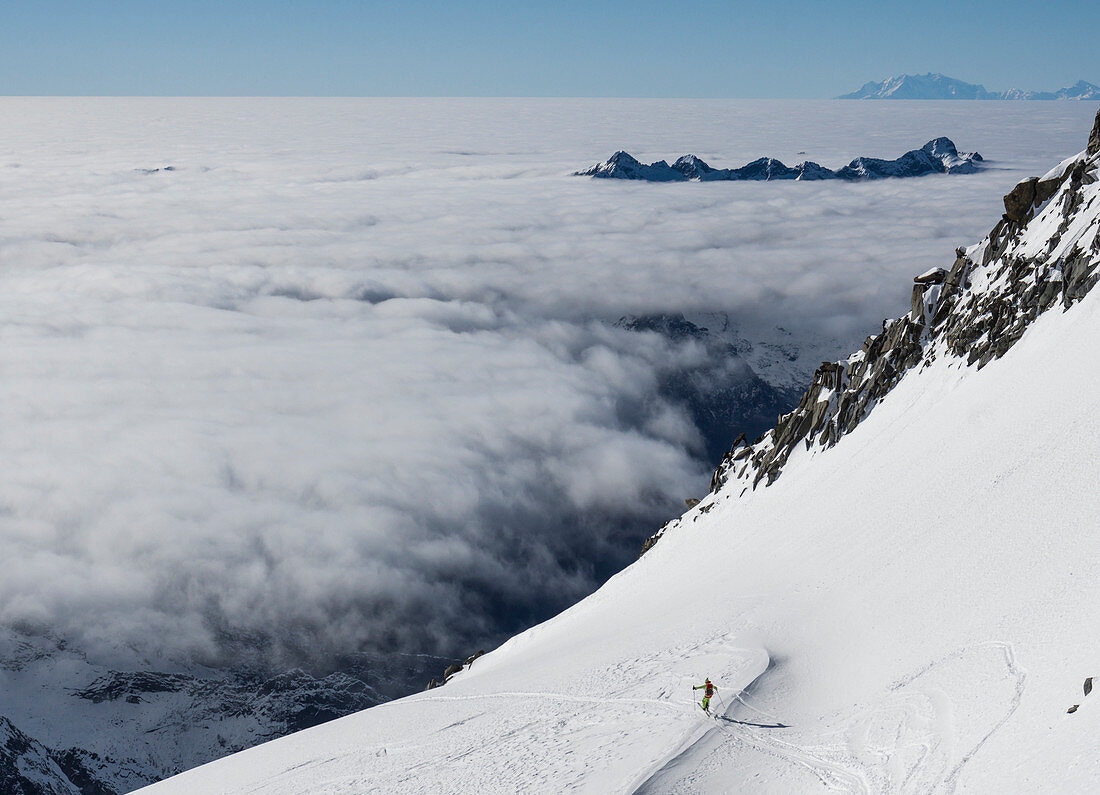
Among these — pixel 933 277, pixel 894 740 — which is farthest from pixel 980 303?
pixel 894 740

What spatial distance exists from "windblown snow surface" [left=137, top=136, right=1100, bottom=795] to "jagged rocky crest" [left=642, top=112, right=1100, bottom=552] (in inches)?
71.8

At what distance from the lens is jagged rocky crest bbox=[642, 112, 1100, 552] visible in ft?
183

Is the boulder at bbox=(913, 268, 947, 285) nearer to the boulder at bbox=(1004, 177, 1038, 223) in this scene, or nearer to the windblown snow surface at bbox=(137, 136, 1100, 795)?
the boulder at bbox=(1004, 177, 1038, 223)

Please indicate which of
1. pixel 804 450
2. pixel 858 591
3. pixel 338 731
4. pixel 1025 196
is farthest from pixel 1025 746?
pixel 1025 196

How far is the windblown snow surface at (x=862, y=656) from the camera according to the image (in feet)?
83.3

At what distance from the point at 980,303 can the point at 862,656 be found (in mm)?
39808

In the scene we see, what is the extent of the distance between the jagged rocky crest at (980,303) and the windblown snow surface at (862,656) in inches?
71.8

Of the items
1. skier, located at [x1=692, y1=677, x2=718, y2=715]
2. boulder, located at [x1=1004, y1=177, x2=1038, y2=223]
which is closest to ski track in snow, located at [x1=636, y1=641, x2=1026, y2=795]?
skier, located at [x1=692, y1=677, x2=718, y2=715]

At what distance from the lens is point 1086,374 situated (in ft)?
143

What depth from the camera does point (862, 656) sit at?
34281mm

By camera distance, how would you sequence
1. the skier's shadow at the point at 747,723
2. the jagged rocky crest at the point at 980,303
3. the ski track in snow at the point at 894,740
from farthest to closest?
the jagged rocky crest at the point at 980,303 < the skier's shadow at the point at 747,723 < the ski track in snow at the point at 894,740

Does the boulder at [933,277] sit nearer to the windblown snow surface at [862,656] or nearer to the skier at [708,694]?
the windblown snow surface at [862,656]

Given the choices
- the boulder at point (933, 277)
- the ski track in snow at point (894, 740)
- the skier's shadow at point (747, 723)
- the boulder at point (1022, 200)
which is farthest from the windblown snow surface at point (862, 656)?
the boulder at point (933, 277)

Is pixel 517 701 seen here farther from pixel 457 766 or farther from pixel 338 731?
pixel 338 731
